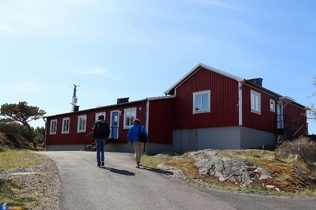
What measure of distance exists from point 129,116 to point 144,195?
15222mm

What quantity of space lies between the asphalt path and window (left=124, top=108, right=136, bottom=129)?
1205 centimetres

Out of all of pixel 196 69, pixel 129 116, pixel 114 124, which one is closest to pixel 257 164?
pixel 196 69

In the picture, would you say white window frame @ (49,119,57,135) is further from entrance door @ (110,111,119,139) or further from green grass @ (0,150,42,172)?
green grass @ (0,150,42,172)

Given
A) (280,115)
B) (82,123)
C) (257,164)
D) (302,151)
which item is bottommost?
(257,164)

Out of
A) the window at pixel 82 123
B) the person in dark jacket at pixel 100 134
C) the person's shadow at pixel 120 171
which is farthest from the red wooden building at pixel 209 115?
the person's shadow at pixel 120 171

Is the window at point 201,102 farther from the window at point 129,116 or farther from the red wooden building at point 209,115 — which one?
the window at point 129,116

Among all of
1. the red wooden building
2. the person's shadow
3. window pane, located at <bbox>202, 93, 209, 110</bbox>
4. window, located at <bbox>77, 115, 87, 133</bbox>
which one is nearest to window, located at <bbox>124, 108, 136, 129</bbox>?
the red wooden building

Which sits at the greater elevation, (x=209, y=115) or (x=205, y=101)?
(x=205, y=101)

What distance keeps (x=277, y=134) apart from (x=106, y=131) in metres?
14.9

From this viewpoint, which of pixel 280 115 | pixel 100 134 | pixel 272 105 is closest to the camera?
pixel 100 134

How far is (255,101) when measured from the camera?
21094 mm

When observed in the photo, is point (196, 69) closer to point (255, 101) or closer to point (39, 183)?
point (255, 101)

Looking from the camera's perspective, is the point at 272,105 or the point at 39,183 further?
the point at 272,105

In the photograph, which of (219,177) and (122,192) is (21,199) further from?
(219,177)
